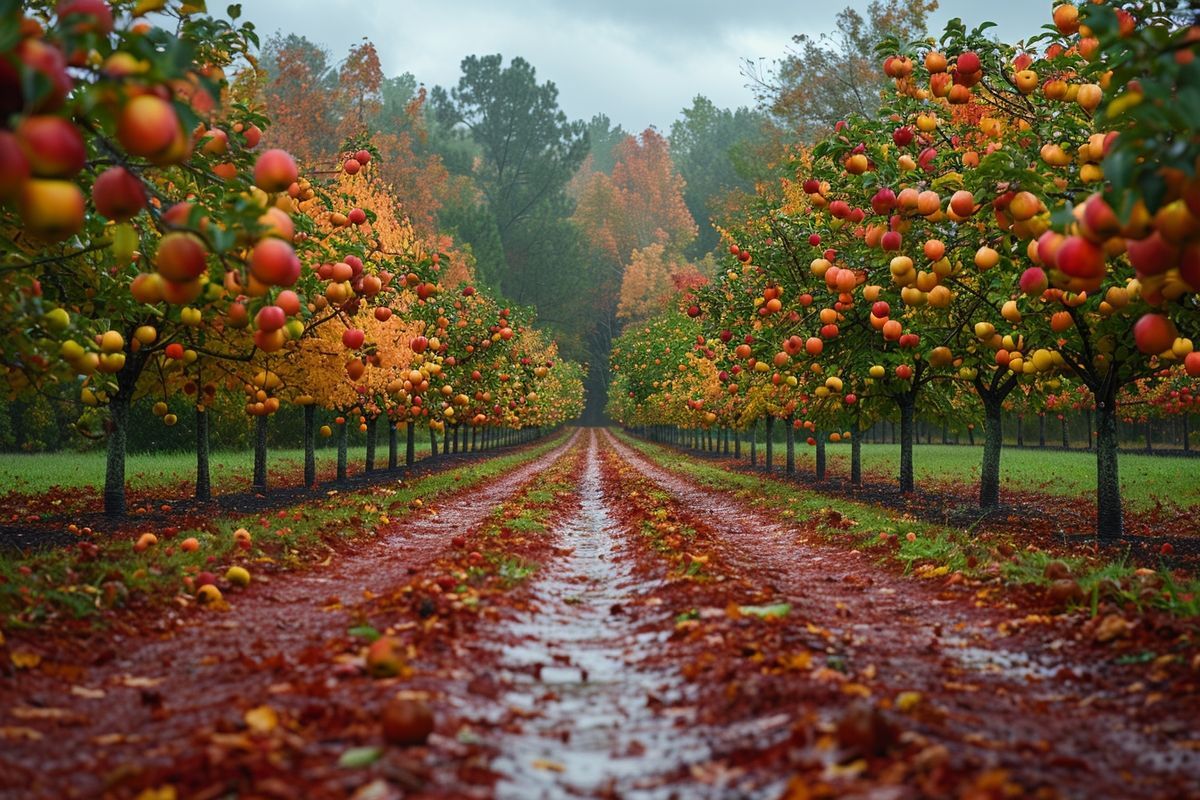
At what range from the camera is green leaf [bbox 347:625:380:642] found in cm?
532

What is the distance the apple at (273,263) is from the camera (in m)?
4.31

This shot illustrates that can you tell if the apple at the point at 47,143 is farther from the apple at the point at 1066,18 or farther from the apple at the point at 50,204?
the apple at the point at 1066,18

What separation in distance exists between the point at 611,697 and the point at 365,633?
1.59 m

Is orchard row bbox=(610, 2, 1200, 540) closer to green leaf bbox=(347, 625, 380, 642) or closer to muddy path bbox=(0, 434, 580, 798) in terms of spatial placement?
muddy path bbox=(0, 434, 580, 798)

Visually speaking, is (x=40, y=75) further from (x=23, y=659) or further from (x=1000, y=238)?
(x=1000, y=238)

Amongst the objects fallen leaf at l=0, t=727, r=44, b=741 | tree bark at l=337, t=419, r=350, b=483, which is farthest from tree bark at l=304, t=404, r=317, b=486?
fallen leaf at l=0, t=727, r=44, b=741

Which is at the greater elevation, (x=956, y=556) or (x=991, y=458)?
(x=991, y=458)

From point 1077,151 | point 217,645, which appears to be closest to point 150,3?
point 217,645

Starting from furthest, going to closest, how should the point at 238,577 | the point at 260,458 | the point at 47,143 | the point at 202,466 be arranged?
the point at 260,458
the point at 202,466
the point at 238,577
the point at 47,143

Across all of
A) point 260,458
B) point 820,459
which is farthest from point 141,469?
point 820,459

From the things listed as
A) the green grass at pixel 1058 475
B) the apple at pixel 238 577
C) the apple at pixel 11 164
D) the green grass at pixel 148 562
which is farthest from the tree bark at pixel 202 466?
the green grass at pixel 1058 475

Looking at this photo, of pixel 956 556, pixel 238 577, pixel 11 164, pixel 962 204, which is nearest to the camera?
pixel 11 164

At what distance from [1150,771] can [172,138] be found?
4.48 meters

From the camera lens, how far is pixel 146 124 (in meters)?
3.22
